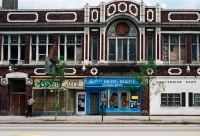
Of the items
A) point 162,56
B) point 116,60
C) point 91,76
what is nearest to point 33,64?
point 91,76

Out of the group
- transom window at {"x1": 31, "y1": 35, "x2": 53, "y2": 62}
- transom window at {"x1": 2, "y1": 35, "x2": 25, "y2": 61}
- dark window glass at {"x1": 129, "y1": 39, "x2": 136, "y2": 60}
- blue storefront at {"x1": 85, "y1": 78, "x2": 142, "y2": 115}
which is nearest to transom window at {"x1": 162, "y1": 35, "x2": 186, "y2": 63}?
dark window glass at {"x1": 129, "y1": 39, "x2": 136, "y2": 60}

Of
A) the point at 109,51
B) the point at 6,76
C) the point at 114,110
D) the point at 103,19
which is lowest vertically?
the point at 114,110

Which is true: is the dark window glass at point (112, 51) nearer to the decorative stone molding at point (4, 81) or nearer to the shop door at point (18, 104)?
the shop door at point (18, 104)

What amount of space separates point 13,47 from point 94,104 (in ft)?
29.7

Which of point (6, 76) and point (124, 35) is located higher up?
point (124, 35)

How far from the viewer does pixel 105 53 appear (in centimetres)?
3419

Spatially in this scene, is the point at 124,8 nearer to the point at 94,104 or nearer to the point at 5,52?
the point at 94,104

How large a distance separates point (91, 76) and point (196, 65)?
9237 mm

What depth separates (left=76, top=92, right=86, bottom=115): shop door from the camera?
113 ft

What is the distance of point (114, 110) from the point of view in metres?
34.1

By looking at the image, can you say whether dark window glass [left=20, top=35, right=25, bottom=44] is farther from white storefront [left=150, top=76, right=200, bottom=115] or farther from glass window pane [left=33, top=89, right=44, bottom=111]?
white storefront [left=150, top=76, right=200, bottom=115]

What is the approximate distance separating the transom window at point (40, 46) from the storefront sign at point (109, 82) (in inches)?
184

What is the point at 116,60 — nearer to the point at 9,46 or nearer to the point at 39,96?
the point at 39,96

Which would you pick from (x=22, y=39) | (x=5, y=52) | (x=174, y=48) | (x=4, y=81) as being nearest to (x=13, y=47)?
(x=5, y=52)
